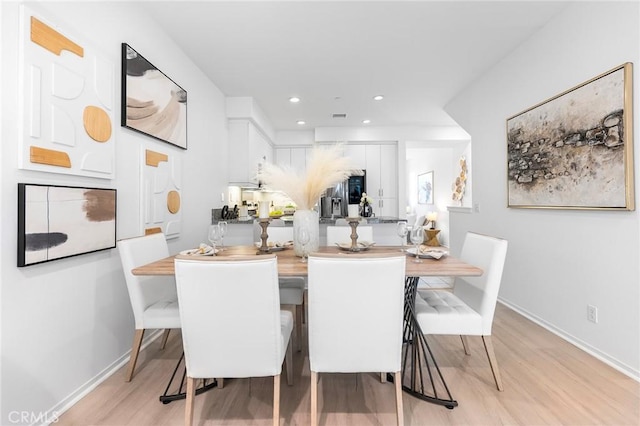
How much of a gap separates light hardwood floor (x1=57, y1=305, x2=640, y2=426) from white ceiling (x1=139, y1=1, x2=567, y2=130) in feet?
8.80

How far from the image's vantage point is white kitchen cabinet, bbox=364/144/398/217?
612 cm

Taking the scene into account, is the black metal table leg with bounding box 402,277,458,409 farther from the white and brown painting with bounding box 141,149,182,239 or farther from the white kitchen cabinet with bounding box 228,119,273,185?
the white kitchen cabinet with bounding box 228,119,273,185

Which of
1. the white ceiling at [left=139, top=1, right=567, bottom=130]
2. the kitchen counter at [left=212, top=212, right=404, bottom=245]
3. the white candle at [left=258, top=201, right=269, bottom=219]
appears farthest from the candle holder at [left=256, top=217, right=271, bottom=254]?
the white ceiling at [left=139, top=1, right=567, bottom=130]

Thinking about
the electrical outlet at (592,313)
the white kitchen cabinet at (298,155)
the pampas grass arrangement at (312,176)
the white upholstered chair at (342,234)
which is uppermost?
the white kitchen cabinet at (298,155)

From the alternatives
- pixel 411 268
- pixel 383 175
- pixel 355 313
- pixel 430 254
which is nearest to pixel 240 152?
pixel 383 175

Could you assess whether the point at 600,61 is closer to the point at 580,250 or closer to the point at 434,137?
the point at 580,250

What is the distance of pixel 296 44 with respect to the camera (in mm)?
2814

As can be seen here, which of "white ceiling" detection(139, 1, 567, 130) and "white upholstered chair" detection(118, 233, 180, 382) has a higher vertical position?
"white ceiling" detection(139, 1, 567, 130)

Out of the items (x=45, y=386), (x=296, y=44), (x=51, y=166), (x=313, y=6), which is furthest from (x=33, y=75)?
(x=296, y=44)

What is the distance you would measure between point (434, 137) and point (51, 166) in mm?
5830

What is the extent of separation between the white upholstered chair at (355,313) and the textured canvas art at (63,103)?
58.0 inches

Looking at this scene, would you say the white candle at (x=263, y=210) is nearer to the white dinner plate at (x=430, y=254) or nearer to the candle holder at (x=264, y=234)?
the candle holder at (x=264, y=234)

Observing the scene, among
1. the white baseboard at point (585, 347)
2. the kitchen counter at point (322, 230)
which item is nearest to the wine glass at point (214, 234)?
the kitchen counter at point (322, 230)

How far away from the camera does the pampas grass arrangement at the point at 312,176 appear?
6.07 ft
